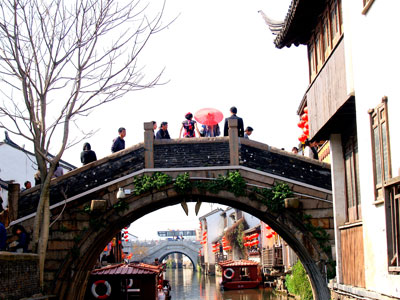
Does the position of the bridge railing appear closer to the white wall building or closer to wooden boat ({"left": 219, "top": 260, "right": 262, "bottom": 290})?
the white wall building

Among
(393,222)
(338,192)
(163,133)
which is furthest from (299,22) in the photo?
(393,222)

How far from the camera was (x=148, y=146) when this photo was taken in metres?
13.6

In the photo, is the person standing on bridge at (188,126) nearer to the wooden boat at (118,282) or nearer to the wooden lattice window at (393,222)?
the wooden boat at (118,282)

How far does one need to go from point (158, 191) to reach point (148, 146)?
3.29ft

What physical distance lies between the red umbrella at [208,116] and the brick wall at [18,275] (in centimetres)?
489

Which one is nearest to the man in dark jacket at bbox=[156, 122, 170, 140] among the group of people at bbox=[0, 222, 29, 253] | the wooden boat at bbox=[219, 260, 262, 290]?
the group of people at bbox=[0, 222, 29, 253]

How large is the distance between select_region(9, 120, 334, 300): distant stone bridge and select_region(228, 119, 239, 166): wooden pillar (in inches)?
0.9

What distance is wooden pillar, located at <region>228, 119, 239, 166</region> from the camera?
13.5 m

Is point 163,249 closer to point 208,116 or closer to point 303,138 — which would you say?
point 303,138

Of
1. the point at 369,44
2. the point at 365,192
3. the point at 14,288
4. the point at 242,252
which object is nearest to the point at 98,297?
the point at 14,288

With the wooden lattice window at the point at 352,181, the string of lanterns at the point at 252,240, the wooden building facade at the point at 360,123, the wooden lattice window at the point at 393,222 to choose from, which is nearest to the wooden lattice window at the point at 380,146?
Result: the wooden building facade at the point at 360,123

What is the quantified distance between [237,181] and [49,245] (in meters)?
4.23

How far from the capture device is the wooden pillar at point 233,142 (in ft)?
44.2

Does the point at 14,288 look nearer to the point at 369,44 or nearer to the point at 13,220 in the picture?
the point at 13,220
